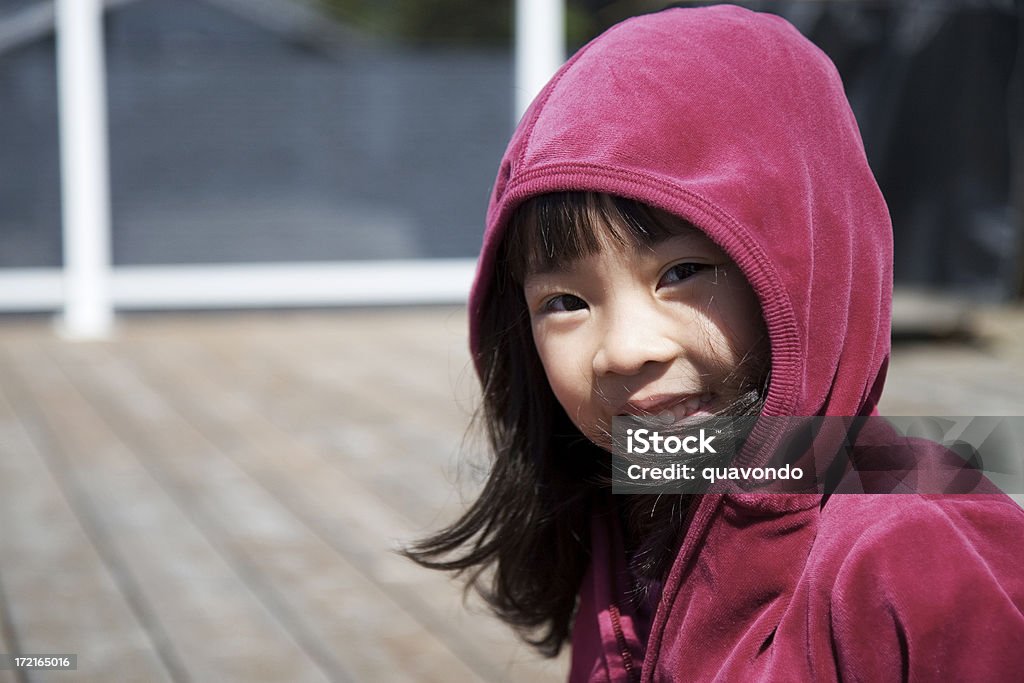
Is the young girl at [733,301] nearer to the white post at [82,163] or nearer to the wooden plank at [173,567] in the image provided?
the wooden plank at [173,567]

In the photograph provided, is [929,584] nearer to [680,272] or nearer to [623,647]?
[680,272]

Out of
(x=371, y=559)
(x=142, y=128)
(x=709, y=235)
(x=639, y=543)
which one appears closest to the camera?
(x=709, y=235)

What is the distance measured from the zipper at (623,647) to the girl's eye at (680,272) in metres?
0.40

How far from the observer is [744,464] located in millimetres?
996

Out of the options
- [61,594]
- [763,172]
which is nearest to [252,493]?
[61,594]

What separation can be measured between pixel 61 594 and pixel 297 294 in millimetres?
3391

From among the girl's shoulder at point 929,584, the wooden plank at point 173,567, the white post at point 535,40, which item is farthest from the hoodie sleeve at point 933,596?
the white post at point 535,40

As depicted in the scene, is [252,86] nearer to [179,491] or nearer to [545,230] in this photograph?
[179,491]

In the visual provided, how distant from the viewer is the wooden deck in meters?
2.20

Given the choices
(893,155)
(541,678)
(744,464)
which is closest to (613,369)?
(744,464)

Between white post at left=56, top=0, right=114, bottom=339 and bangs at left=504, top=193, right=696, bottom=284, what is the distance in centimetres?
479

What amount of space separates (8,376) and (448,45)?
253cm

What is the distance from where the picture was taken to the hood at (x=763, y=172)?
3.13 feet

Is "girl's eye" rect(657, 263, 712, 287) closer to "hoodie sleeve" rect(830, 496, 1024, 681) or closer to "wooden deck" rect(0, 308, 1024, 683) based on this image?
"hoodie sleeve" rect(830, 496, 1024, 681)
